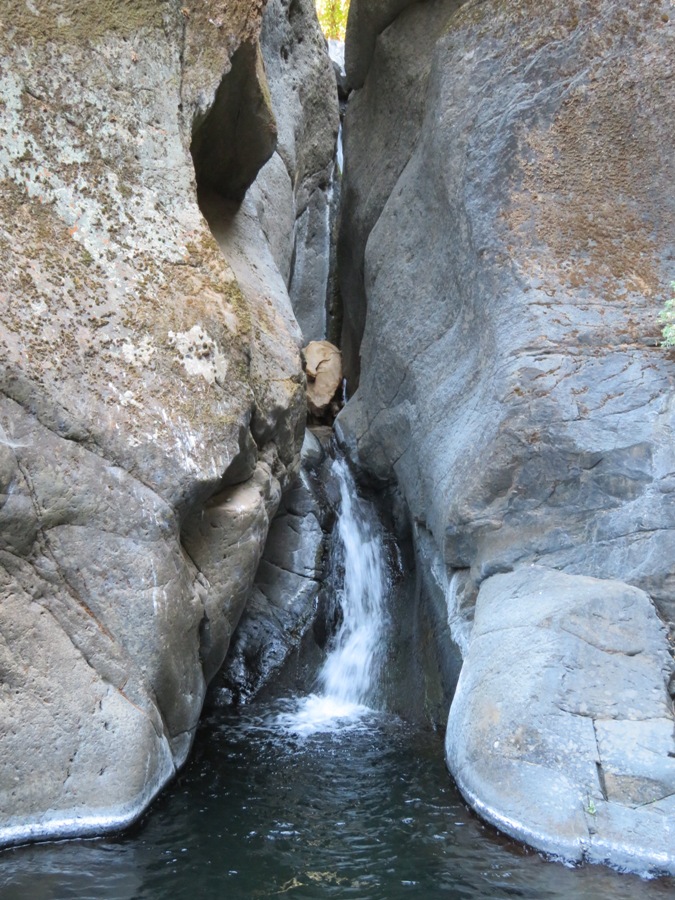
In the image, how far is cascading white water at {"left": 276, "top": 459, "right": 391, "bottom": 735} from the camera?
8.19 metres

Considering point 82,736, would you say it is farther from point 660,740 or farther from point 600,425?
point 600,425

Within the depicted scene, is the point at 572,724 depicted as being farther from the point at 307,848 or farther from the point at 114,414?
the point at 114,414

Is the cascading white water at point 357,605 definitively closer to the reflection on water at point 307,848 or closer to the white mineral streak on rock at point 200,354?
the reflection on water at point 307,848

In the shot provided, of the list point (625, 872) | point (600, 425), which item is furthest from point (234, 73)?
point (625, 872)

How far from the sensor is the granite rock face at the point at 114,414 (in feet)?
17.2

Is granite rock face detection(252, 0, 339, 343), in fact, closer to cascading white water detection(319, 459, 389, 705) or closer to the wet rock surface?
the wet rock surface

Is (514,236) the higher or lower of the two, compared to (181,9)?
lower

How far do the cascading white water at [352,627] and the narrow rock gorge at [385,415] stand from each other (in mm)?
301

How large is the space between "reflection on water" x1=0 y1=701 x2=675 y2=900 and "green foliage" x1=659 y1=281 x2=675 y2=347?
159 inches

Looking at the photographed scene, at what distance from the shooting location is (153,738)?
555 centimetres

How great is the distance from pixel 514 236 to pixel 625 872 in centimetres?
542

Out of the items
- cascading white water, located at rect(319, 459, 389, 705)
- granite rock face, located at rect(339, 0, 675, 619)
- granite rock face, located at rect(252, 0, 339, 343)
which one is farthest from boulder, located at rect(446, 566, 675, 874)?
granite rock face, located at rect(252, 0, 339, 343)

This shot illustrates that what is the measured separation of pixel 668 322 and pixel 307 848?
5.23 m

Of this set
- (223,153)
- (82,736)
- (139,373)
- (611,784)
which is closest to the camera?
(611,784)
